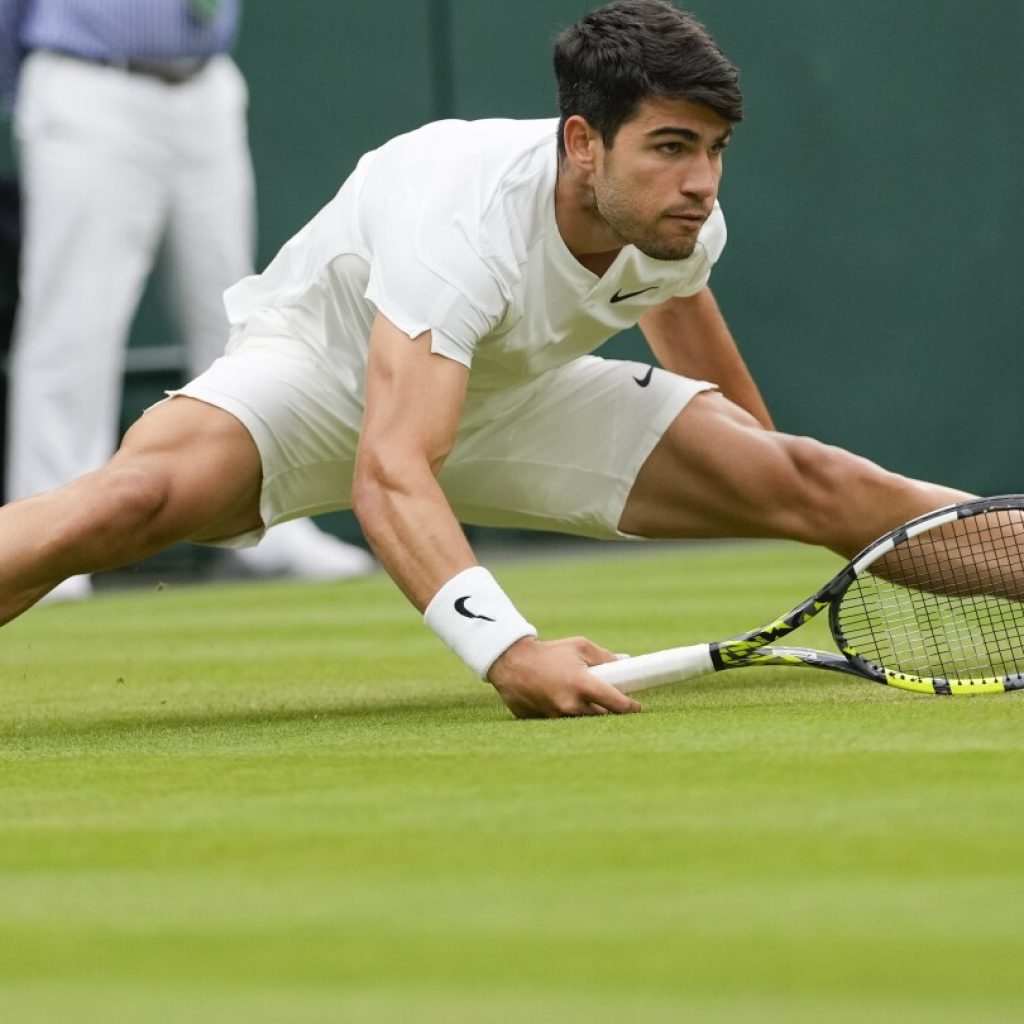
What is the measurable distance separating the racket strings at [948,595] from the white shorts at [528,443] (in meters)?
0.60

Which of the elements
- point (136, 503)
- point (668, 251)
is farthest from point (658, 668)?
point (136, 503)

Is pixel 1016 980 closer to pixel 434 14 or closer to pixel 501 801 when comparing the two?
pixel 501 801

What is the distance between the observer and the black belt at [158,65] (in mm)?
7863

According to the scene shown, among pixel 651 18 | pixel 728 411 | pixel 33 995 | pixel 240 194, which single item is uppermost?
pixel 651 18

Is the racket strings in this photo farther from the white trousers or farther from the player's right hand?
the white trousers

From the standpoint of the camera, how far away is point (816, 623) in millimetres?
5906

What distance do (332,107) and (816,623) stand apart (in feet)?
15.1

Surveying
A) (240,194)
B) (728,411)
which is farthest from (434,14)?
(728,411)

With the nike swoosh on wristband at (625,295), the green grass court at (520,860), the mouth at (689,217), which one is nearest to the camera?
the green grass court at (520,860)

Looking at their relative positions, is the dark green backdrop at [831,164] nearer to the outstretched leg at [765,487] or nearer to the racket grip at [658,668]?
the outstretched leg at [765,487]

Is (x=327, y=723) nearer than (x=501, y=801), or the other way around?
(x=501, y=801)

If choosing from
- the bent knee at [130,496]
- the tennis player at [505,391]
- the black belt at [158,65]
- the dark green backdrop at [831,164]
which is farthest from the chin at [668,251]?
the dark green backdrop at [831,164]

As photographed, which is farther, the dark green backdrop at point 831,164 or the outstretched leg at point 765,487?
the dark green backdrop at point 831,164

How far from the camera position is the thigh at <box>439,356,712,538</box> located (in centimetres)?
445
